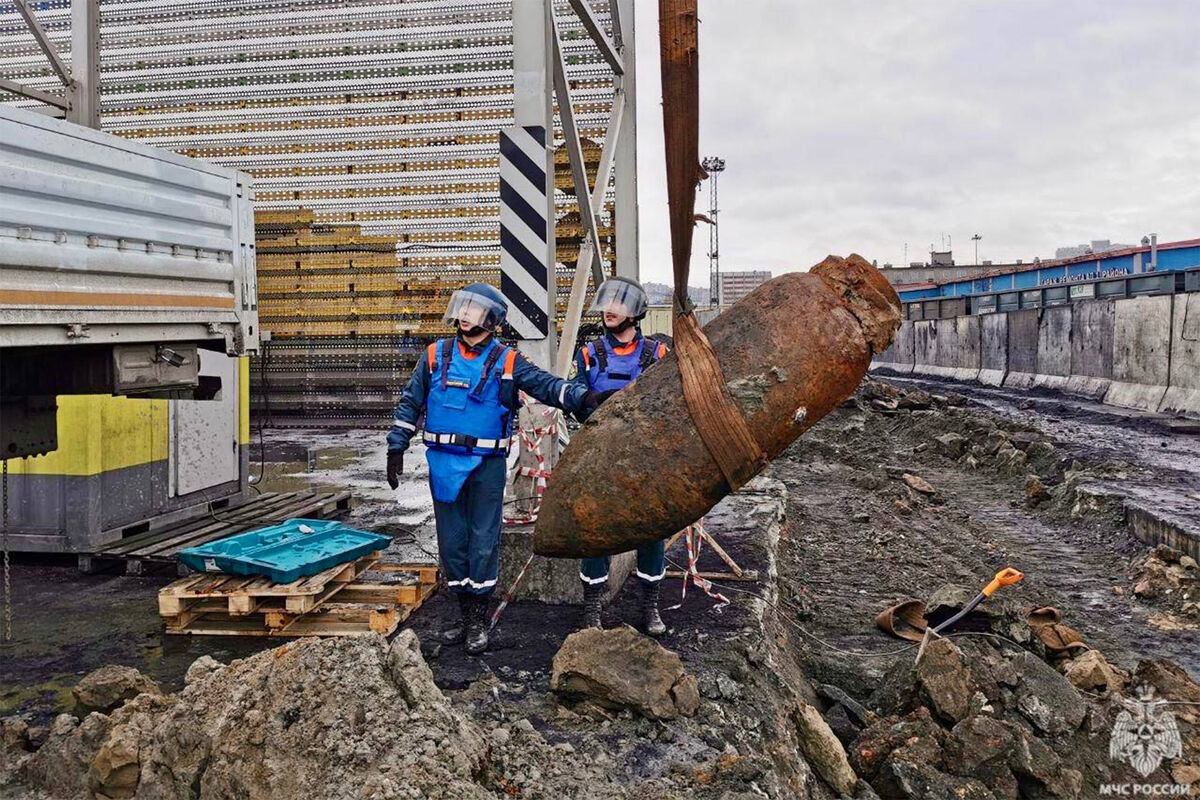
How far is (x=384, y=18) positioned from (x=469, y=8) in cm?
124

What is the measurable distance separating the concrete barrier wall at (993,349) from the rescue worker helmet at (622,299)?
54.3ft

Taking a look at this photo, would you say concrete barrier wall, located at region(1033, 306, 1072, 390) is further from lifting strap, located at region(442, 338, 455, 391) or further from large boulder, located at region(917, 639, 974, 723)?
lifting strap, located at region(442, 338, 455, 391)

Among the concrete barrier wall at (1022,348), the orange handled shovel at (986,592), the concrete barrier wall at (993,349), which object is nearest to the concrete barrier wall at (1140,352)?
the concrete barrier wall at (1022,348)

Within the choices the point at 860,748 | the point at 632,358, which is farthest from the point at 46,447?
the point at 860,748

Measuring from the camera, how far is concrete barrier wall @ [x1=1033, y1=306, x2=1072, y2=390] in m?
15.9

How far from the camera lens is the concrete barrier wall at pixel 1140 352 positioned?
41.0ft

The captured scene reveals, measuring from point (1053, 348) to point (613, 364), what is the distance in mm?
15219

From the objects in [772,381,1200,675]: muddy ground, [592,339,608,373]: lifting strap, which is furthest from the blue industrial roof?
[592,339,608,373]: lifting strap

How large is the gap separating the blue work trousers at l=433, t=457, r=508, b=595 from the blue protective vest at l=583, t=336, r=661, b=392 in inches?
25.0

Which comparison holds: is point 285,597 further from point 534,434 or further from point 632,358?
point 632,358

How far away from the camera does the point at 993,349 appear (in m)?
19.5

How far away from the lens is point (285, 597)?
4.29 m

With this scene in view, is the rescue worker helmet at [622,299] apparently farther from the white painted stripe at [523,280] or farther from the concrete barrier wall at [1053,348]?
the concrete barrier wall at [1053,348]

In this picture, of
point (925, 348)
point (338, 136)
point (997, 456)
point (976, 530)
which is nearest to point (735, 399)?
point (976, 530)
